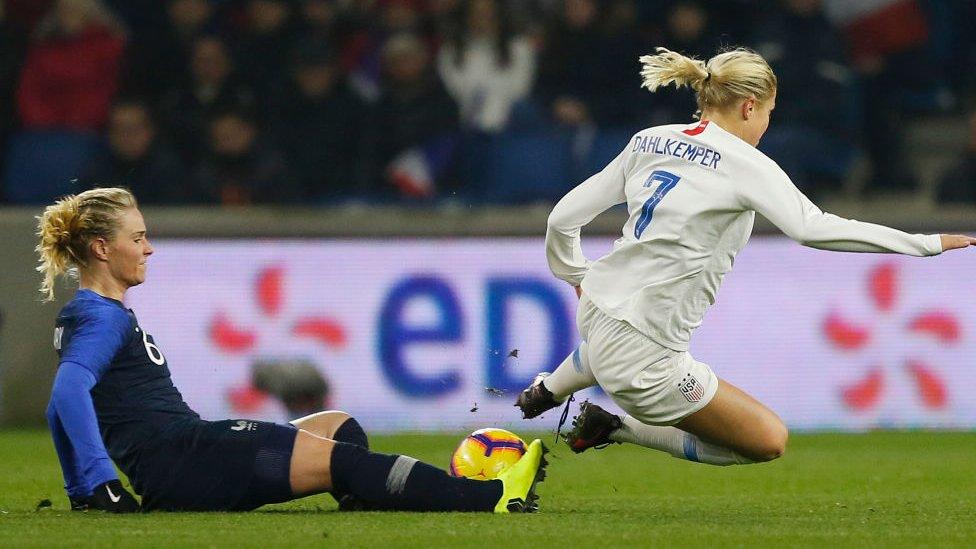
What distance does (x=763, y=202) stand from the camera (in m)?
5.32

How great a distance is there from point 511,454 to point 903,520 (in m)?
1.42

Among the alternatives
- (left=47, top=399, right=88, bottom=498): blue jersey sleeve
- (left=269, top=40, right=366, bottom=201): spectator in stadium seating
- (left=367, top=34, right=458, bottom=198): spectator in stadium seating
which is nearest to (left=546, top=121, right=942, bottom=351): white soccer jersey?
(left=47, top=399, right=88, bottom=498): blue jersey sleeve

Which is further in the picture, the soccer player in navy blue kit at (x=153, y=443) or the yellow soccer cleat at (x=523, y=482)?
the yellow soccer cleat at (x=523, y=482)

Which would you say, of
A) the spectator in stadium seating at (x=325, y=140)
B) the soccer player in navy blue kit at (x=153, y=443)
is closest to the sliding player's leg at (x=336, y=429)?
the soccer player in navy blue kit at (x=153, y=443)

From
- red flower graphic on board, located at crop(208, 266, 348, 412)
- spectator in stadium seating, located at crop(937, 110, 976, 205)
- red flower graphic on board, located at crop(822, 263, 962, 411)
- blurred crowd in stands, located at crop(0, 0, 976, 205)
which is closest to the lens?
red flower graphic on board, located at crop(822, 263, 962, 411)

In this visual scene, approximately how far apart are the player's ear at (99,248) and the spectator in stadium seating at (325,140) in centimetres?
597

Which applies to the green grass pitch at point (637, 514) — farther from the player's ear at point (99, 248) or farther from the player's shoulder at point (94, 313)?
the player's ear at point (99, 248)

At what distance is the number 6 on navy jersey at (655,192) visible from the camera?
5.53 meters

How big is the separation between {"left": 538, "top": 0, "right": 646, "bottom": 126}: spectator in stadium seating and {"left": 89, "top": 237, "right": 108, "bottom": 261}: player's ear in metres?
6.19

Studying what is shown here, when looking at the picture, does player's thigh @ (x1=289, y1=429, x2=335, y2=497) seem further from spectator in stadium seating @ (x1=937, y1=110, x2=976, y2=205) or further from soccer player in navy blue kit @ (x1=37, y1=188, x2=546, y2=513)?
spectator in stadium seating @ (x1=937, y1=110, x2=976, y2=205)

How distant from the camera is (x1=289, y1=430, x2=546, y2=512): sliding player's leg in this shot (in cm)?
538

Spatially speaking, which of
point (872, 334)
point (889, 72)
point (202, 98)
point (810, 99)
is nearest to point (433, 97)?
point (202, 98)

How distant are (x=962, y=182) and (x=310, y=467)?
22.8 ft

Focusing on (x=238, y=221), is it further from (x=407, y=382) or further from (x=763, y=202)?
(x=763, y=202)
